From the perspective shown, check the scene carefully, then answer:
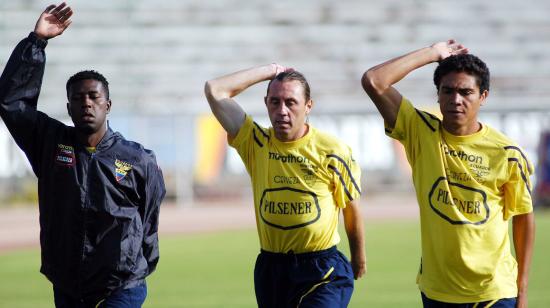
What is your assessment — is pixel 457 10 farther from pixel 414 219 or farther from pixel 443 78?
pixel 443 78

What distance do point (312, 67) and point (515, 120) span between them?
312 inches

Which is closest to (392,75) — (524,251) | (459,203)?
(459,203)

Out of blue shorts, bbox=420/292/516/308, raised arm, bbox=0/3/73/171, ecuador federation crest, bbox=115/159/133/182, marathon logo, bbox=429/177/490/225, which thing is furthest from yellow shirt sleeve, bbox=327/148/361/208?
raised arm, bbox=0/3/73/171

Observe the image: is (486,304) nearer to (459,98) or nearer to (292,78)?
(459,98)

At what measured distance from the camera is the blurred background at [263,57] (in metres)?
29.7

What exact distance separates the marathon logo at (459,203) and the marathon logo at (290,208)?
0.86m

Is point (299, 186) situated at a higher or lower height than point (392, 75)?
lower

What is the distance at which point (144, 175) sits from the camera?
5.13 meters

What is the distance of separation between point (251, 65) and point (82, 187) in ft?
96.5

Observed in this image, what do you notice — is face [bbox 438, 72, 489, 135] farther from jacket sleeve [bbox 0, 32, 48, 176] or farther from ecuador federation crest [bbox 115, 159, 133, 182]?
jacket sleeve [bbox 0, 32, 48, 176]

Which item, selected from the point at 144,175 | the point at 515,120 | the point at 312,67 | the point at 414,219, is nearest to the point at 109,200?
the point at 144,175

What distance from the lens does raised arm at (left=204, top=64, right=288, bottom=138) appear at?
5445 millimetres

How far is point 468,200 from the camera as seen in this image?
4520 millimetres

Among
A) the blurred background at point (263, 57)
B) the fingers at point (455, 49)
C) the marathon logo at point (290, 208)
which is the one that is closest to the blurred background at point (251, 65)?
the blurred background at point (263, 57)
